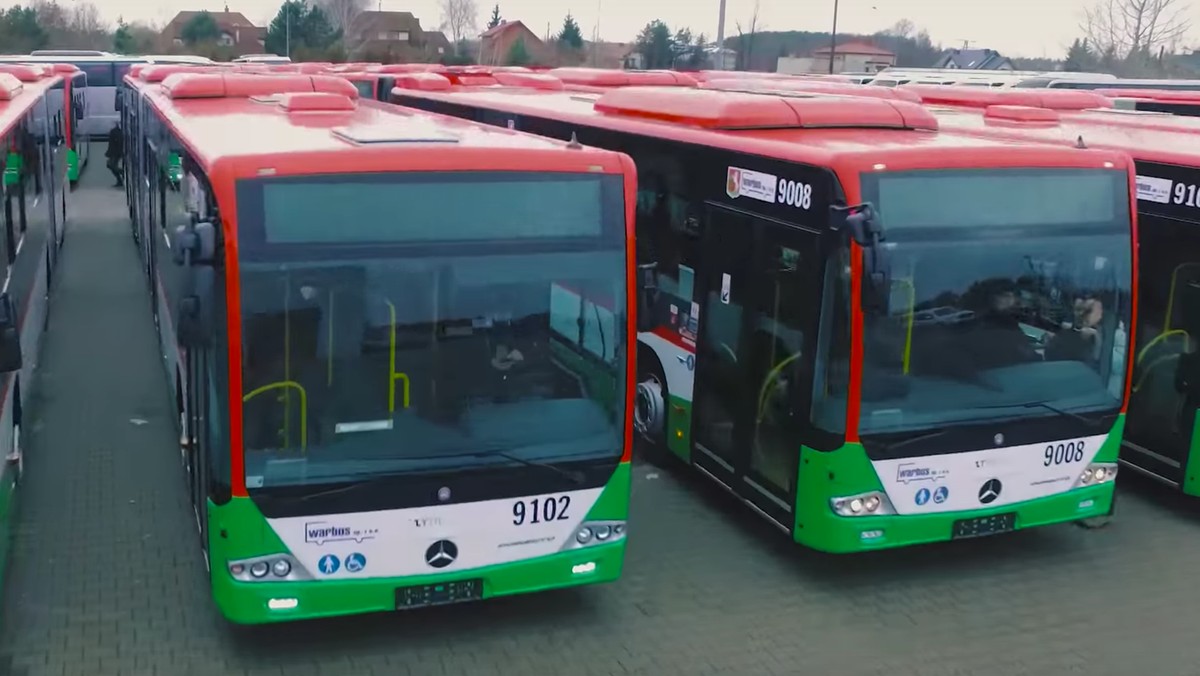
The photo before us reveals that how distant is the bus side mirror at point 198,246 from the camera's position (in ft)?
18.9

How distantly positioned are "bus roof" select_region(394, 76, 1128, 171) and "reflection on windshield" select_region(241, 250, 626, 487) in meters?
1.93

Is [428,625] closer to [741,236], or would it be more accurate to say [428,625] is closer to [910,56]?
[741,236]

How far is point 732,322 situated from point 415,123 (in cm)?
250

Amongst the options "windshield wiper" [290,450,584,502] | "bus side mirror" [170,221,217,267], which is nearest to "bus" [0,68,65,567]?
"bus side mirror" [170,221,217,267]

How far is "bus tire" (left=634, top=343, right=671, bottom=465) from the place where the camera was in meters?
9.69

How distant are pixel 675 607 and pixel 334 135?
3.40 m

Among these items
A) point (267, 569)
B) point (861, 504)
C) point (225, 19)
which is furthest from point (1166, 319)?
point (225, 19)

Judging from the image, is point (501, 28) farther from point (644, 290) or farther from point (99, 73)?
point (644, 290)

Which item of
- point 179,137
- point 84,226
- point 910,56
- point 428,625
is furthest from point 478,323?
point 910,56

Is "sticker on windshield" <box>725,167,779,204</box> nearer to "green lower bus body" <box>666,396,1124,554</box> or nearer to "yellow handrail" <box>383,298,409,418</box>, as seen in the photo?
"green lower bus body" <box>666,396,1124,554</box>

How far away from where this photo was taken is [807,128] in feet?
29.5

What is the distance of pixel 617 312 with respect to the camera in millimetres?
6559

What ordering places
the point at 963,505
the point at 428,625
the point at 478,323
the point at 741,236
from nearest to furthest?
the point at 478,323, the point at 428,625, the point at 963,505, the point at 741,236

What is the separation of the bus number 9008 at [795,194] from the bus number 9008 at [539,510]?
2.34m
